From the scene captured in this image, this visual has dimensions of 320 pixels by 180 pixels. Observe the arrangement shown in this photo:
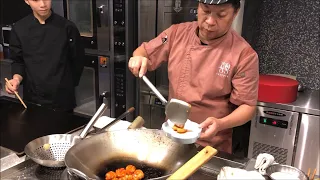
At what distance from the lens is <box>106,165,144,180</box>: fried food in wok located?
2.98ft

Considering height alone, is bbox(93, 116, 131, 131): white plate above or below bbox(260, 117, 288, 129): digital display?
above

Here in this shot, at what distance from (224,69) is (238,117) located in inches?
7.9

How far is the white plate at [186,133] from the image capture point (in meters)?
0.95

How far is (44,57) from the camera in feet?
6.48

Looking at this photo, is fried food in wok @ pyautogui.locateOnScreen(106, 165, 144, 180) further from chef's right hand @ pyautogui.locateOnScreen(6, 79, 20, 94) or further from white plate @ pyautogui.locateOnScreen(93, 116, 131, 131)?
chef's right hand @ pyautogui.locateOnScreen(6, 79, 20, 94)

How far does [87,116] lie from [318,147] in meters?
1.60

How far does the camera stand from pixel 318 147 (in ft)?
6.31

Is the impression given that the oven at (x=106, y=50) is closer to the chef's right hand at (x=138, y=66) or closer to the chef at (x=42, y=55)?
the chef at (x=42, y=55)

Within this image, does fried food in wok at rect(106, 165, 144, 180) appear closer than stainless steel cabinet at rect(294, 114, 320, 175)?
Yes

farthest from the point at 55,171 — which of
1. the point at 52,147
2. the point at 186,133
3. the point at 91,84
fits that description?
the point at 91,84

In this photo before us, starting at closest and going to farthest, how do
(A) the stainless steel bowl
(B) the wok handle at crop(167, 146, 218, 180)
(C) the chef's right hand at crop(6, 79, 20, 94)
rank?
(B) the wok handle at crop(167, 146, 218, 180), (A) the stainless steel bowl, (C) the chef's right hand at crop(6, 79, 20, 94)

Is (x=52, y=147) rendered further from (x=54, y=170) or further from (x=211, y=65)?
(x=211, y=65)

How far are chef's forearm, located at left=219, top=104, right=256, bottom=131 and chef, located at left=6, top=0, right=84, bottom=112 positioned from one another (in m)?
1.28

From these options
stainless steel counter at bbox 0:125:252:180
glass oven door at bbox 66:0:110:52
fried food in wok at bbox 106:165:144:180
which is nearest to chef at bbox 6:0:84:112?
glass oven door at bbox 66:0:110:52
